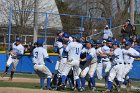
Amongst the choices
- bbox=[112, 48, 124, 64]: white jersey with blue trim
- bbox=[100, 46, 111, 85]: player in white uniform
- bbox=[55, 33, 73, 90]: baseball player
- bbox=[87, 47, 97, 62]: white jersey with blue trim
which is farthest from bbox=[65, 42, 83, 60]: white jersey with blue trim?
bbox=[100, 46, 111, 85]: player in white uniform

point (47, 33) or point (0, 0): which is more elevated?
point (0, 0)

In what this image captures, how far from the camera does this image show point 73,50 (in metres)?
17.7

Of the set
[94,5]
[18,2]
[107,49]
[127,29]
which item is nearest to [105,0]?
[94,5]

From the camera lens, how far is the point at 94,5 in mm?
51875

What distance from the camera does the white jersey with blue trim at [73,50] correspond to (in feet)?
58.1

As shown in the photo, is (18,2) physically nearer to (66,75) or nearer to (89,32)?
(89,32)

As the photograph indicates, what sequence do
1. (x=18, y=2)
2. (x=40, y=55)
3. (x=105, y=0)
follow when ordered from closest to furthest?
1. (x=40, y=55)
2. (x=18, y=2)
3. (x=105, y=0)

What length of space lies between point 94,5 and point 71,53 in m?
34.6

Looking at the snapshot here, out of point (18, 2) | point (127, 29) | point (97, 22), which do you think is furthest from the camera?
point (18, 2)

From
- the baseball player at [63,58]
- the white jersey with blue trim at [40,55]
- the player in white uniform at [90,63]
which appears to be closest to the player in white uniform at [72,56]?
the baseball player at [63,58]

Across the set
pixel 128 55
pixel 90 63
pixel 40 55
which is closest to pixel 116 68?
pixel 128 55

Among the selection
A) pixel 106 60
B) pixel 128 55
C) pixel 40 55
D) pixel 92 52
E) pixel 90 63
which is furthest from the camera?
pixel 106 60

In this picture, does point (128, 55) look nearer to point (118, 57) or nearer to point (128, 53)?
point (128, 53)

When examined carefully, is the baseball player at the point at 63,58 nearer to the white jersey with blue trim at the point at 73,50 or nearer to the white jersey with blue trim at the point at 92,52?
the white jersey with blue trim at the point at 73,50
